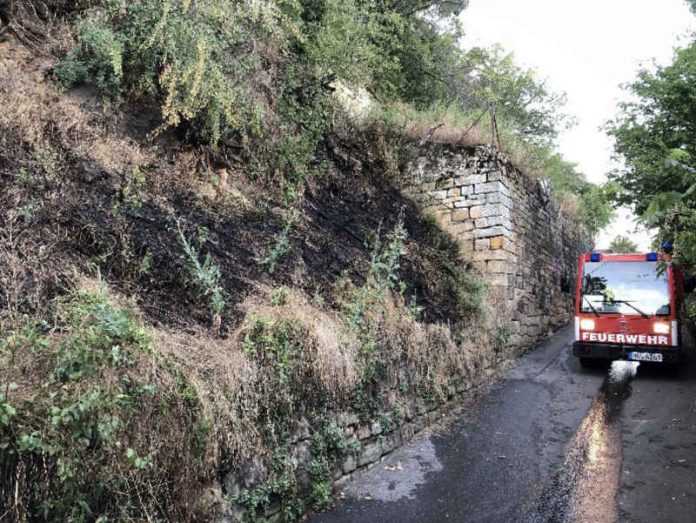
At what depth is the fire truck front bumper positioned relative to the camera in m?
7.39

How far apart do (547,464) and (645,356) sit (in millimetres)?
4142

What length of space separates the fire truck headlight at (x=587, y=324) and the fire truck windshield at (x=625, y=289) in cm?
17

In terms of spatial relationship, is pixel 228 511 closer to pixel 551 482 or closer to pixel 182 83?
pixel 551 482

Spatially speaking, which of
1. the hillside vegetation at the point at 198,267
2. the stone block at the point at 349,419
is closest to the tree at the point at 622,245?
the hillside vegetation at the point at 198,267

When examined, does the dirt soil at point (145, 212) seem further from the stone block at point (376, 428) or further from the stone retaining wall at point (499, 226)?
the stone retaining wall at point (499, 226)

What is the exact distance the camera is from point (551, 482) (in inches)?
165

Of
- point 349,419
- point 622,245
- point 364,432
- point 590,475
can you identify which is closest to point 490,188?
point 590,475

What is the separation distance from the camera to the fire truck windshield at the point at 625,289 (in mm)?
7695

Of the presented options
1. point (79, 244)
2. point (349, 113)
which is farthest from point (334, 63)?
point (79, 244)

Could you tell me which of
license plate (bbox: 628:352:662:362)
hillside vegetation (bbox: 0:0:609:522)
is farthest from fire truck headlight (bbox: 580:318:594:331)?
hillside vegetation (bbox: 0:0:609:522)

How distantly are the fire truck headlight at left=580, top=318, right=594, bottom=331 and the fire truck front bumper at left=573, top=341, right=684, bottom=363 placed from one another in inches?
10.2

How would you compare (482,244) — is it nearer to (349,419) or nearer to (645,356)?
(645,356)

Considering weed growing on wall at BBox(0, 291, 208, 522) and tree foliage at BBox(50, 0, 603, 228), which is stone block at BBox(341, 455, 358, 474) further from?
tree foliage at BBox(50, 0, 603, 228)

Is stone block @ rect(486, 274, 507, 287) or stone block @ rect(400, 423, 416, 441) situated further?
stone block @ rect(486, 274, 507, 287)
